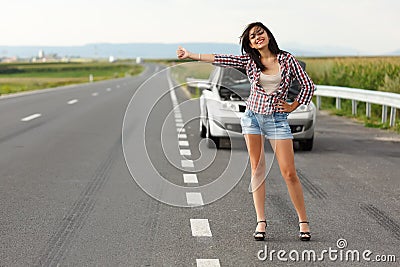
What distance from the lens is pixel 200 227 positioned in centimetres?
654

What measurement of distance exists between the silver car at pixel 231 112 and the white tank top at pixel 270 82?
18.5 ft

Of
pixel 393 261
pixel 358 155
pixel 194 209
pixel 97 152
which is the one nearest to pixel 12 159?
pixel 97 152

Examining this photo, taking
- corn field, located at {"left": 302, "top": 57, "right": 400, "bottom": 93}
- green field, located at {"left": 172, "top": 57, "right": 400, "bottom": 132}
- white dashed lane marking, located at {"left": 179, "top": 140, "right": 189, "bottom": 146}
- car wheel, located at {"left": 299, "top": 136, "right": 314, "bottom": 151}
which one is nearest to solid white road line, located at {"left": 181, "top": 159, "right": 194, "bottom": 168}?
white dashed lane marking, located at {"left": 179, "top": 140, "right": 189, "bottom": 146}

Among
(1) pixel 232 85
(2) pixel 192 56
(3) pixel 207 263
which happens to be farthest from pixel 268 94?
(1) pixel 232 85

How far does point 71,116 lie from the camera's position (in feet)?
65.7

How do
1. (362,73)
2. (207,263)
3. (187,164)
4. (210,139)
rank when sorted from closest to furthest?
(207,263) → (187,164) → (210,139) → (362,73)

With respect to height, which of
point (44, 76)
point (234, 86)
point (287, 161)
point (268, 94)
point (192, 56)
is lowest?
point (44, 76)

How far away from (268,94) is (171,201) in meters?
2.15

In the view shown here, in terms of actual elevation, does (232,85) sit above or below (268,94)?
below

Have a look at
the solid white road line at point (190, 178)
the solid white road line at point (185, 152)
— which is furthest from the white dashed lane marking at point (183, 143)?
the solid white road line at point (190, 178)

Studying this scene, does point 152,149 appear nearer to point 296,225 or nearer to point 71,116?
point 296,225

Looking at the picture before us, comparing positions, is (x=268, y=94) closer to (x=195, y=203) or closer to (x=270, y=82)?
(x=270, y=82)

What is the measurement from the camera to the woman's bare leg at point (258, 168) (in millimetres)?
6219
